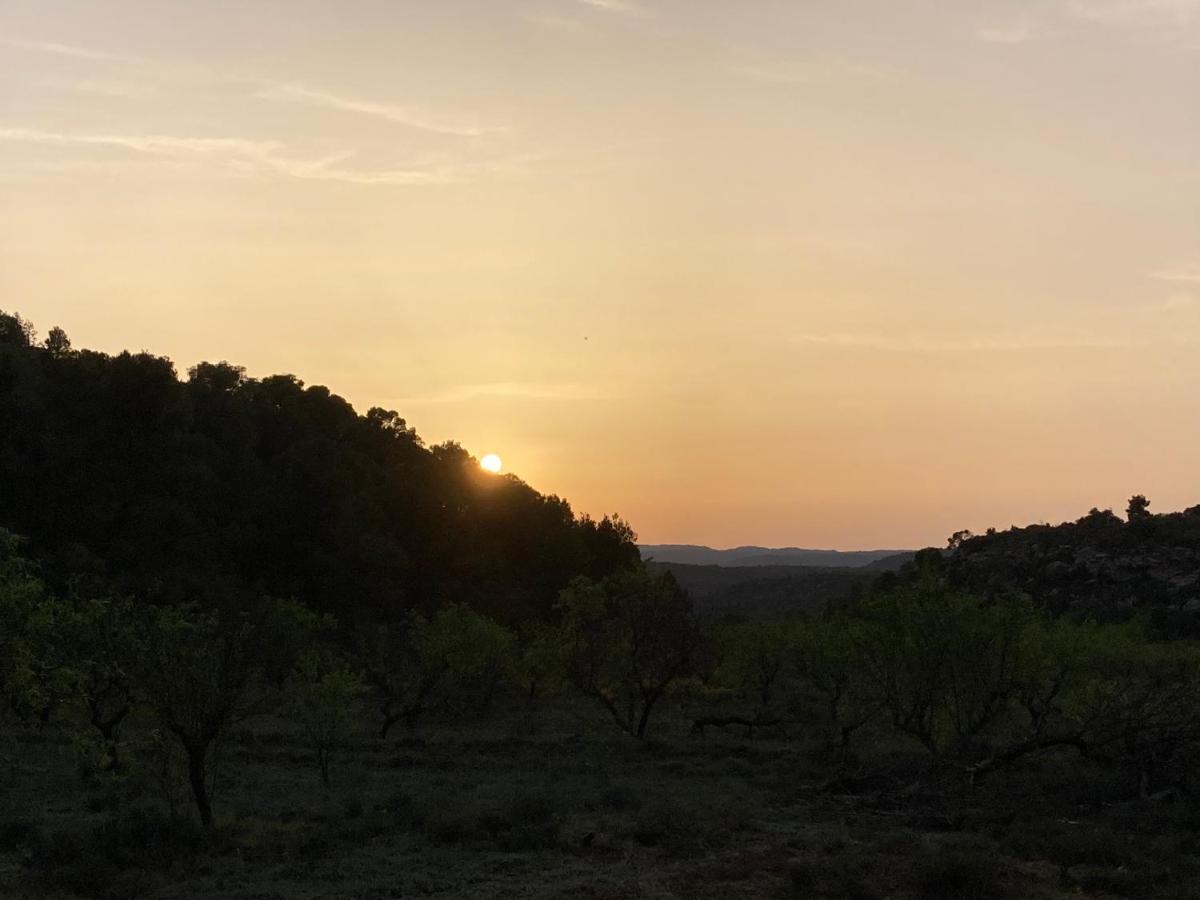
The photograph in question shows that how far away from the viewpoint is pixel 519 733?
1770 inches

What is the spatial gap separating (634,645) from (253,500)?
154 ft

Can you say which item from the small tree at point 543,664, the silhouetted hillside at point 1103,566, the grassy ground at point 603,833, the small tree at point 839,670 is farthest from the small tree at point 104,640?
the silhouetted hillside at point 1103,566

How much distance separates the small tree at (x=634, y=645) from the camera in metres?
43.5

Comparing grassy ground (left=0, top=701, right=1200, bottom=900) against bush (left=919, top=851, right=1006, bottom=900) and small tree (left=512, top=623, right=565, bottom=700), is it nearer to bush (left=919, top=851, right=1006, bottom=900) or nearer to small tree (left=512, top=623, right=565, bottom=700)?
bush (left=919, top=851, right=1006, bottom=900)

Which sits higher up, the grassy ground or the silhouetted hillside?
the silhouetted hillside

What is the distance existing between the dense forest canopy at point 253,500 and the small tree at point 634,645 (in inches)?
921

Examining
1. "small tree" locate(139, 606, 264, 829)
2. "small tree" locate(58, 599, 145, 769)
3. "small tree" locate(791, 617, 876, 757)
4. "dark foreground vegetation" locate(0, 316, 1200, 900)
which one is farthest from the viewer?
"small tree" locate(791, 617, 876, 757)

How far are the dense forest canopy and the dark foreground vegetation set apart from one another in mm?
317

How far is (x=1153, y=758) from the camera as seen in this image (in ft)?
91.9

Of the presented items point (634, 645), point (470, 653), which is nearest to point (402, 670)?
point (470, 653)

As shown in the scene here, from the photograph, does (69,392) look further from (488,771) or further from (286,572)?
(488,771)

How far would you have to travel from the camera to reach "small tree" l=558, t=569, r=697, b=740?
4350 centimetres

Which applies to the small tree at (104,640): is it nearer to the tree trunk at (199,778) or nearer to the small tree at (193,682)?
the small tree at (193,682)

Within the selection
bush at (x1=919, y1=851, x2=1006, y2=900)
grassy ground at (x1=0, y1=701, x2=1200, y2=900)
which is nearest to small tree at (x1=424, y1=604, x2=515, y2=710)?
grassy ground at (x1=0, y1=701, x2=1200, y2=900)
